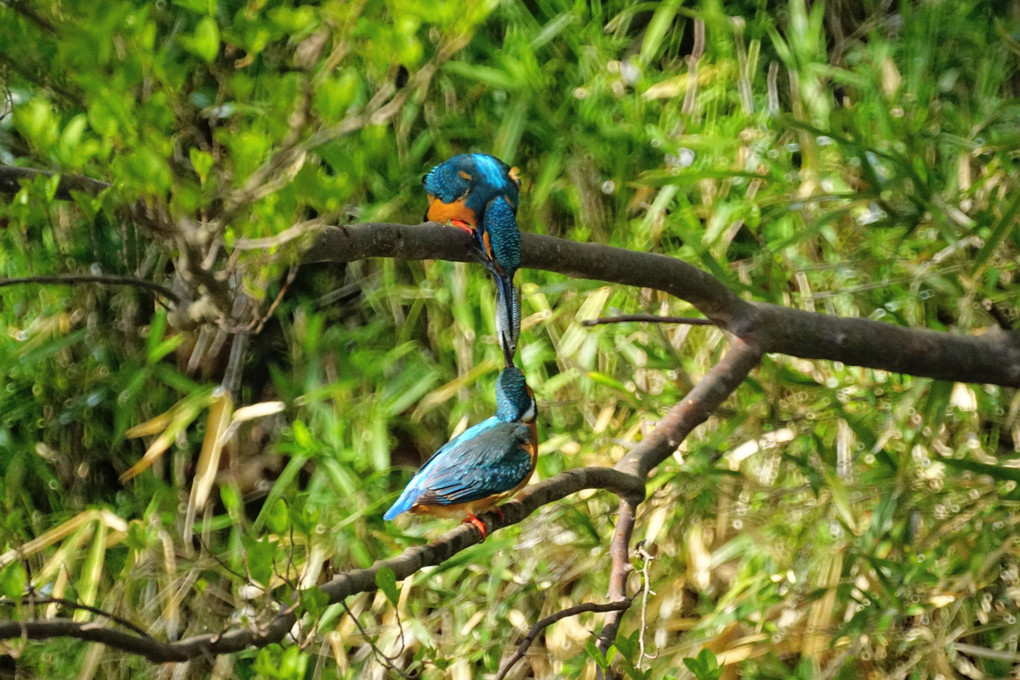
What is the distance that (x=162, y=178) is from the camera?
2.35 ft

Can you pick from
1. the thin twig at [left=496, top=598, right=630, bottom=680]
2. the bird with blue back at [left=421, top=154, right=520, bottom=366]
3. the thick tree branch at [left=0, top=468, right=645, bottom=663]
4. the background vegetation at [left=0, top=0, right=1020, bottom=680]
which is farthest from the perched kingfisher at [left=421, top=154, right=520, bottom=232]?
the thin twig at [left=496, top=598, right=630, bottom=680]

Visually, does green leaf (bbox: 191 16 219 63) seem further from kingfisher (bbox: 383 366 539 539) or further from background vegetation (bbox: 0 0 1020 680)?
kingfisher (bbox: 383 366 539 539)

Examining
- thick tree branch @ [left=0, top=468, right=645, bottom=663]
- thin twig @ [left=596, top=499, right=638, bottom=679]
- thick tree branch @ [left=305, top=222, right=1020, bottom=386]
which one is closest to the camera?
thick tree branch @ [left=0, top=468, right=645, bottom=663]

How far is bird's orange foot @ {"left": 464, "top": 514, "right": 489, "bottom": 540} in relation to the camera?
1.10m

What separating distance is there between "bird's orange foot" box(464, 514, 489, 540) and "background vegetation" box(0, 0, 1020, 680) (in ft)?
1.20


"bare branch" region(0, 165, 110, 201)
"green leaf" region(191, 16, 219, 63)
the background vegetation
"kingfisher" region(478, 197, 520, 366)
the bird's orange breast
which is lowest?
the background vegetation

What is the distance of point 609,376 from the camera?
5.98ft

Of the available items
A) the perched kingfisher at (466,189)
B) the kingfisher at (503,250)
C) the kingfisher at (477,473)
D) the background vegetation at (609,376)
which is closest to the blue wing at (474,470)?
the kingfisher at (477,473)

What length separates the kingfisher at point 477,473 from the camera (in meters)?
1.10

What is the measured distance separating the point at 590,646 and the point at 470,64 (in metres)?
1.45

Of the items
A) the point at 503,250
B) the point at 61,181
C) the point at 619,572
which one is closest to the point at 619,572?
the point at 619,572

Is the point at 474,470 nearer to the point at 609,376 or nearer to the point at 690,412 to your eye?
the point at 690,412

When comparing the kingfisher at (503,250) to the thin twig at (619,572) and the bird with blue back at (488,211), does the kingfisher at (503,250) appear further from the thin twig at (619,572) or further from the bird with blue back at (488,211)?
the thin twig at (619,572)

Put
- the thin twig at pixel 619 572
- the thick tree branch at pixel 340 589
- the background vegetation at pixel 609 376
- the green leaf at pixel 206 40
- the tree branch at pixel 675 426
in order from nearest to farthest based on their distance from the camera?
the thick tree branch at pixel 340 589 → the green leaf at pixel 206 40 → the thin twig at pixel 619 572 → the tree branch at pixel 675 426 → the background vegetation at pixel 609 376
